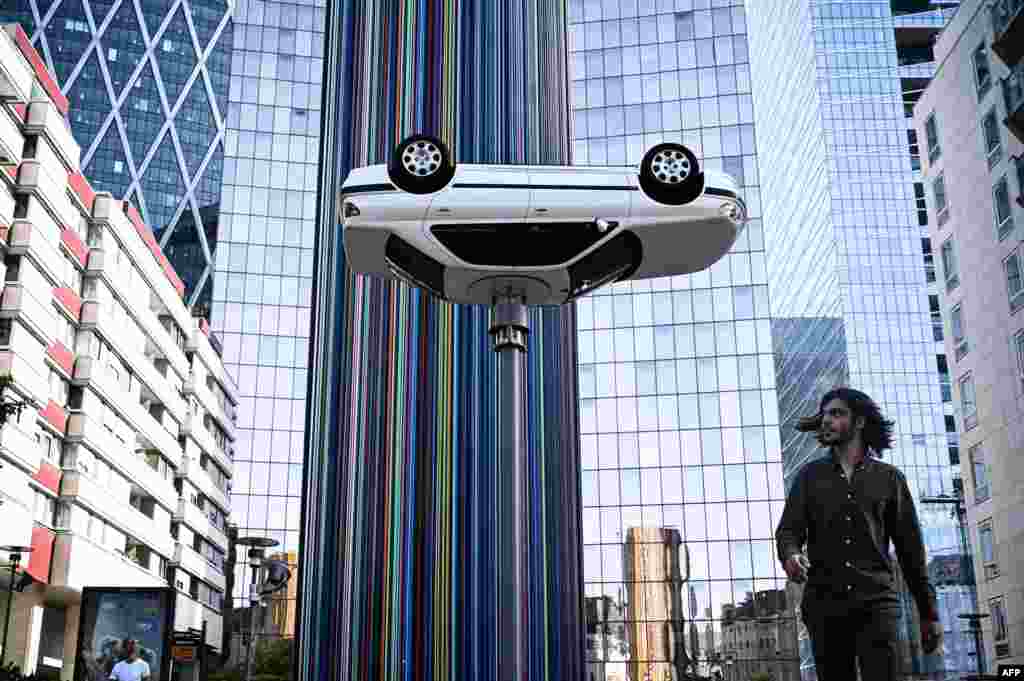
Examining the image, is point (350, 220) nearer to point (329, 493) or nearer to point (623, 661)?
point (329, 493)

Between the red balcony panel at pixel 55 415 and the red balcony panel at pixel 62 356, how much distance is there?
1.04 meters

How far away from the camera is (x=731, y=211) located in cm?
226

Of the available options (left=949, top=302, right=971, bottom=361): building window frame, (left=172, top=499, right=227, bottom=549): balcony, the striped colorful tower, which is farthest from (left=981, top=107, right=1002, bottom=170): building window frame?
(left=172, top=499, right=227, bottom=549): balcony

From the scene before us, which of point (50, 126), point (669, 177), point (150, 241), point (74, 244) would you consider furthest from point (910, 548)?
point (150, 241)

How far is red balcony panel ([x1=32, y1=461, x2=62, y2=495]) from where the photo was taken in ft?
75.4

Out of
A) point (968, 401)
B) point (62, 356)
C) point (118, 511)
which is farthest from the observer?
point (118, 511)

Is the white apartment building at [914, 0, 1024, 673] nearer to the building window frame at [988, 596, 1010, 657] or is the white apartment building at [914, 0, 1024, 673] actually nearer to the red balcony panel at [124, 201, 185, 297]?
the building window frame at [988, 596, 1010, 657]

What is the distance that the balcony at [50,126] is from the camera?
74.5ft

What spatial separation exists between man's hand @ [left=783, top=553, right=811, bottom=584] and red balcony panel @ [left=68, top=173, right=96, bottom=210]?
25522mm

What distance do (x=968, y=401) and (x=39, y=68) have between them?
20240 millimetres

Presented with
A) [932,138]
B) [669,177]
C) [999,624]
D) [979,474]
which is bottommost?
[999,624]

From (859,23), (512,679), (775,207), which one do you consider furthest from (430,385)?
(859,23)

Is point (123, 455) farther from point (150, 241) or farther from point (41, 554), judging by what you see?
point (150, 241)

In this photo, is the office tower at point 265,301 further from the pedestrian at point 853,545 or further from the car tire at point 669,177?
the car tire at point 669,177
